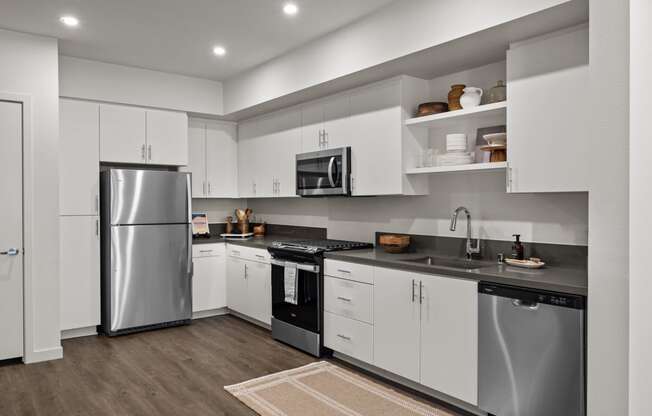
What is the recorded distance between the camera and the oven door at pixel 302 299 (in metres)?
3.98

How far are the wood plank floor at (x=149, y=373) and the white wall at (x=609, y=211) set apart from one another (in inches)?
77.3

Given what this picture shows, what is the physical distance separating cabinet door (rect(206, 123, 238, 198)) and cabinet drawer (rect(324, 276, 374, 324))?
2.30 metres

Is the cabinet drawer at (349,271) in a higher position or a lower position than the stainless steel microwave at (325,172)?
lower

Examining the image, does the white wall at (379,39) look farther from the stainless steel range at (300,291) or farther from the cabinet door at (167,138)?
the stainless steel range at (300,291)

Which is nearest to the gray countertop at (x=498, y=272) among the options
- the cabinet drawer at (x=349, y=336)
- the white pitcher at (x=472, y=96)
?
the cabinet drawer at (x=349, y=336)

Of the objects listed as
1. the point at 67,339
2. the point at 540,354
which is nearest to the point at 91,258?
the point at 67,339

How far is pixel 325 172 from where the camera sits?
4.30 metres

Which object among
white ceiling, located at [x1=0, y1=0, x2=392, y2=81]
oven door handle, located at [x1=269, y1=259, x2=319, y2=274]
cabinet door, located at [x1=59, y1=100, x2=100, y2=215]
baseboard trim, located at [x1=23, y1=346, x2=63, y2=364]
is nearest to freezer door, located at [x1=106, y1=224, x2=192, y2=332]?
cabinet door, located at [x1=59, y1=100, x2=100, y2=215]

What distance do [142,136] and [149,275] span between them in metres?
1.43

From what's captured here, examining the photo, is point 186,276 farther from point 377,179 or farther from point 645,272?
point 645,272

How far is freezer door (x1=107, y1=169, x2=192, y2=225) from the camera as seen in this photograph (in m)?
4.57

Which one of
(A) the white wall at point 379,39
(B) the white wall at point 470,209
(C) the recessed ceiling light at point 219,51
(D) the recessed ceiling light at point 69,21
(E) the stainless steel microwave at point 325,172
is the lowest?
(B) the white wall at point 470,209

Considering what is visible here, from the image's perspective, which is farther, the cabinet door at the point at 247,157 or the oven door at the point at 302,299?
the cabinet door at the point at 247,157

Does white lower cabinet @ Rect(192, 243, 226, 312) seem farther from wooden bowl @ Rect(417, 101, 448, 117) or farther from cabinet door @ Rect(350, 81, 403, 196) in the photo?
wooden bowl @ Rect(417, 101, 448, 117)
